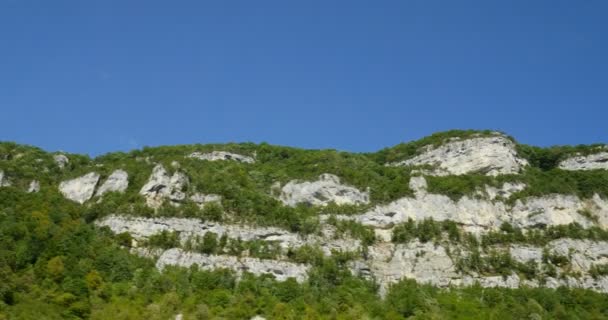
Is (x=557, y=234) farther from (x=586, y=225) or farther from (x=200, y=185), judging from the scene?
(x=200, y=185)

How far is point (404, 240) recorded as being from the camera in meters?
73.4

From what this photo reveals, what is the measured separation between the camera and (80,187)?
81000 millimetres

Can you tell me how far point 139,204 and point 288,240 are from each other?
666 inches

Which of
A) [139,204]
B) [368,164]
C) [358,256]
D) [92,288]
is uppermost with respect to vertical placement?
[368,164]

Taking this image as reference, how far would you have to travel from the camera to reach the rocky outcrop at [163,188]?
75.6m

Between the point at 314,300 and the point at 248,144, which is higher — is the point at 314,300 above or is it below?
below

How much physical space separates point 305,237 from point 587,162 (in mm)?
45237

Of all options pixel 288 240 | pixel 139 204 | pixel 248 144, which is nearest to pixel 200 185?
pixel 139 204

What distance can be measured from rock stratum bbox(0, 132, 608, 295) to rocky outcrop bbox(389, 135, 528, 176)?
22 cm

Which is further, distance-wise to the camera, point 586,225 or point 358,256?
point 586,225

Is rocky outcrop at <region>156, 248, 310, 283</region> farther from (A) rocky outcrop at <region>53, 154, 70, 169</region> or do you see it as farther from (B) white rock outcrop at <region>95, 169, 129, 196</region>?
(A) rocky outcrop at <region>53, 154, 70, 169</region>

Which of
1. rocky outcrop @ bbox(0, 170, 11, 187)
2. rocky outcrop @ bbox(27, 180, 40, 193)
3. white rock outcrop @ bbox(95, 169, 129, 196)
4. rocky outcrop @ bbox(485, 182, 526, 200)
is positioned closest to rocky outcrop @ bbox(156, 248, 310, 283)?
white rock outcrop @ bbox(95, 169, 129, 196)

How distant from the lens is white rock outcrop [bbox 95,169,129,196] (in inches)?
3127

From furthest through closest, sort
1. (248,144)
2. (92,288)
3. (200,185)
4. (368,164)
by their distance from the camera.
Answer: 1. (248,144)
2. (368,164)
3. (200,185)
4. (92,288)
